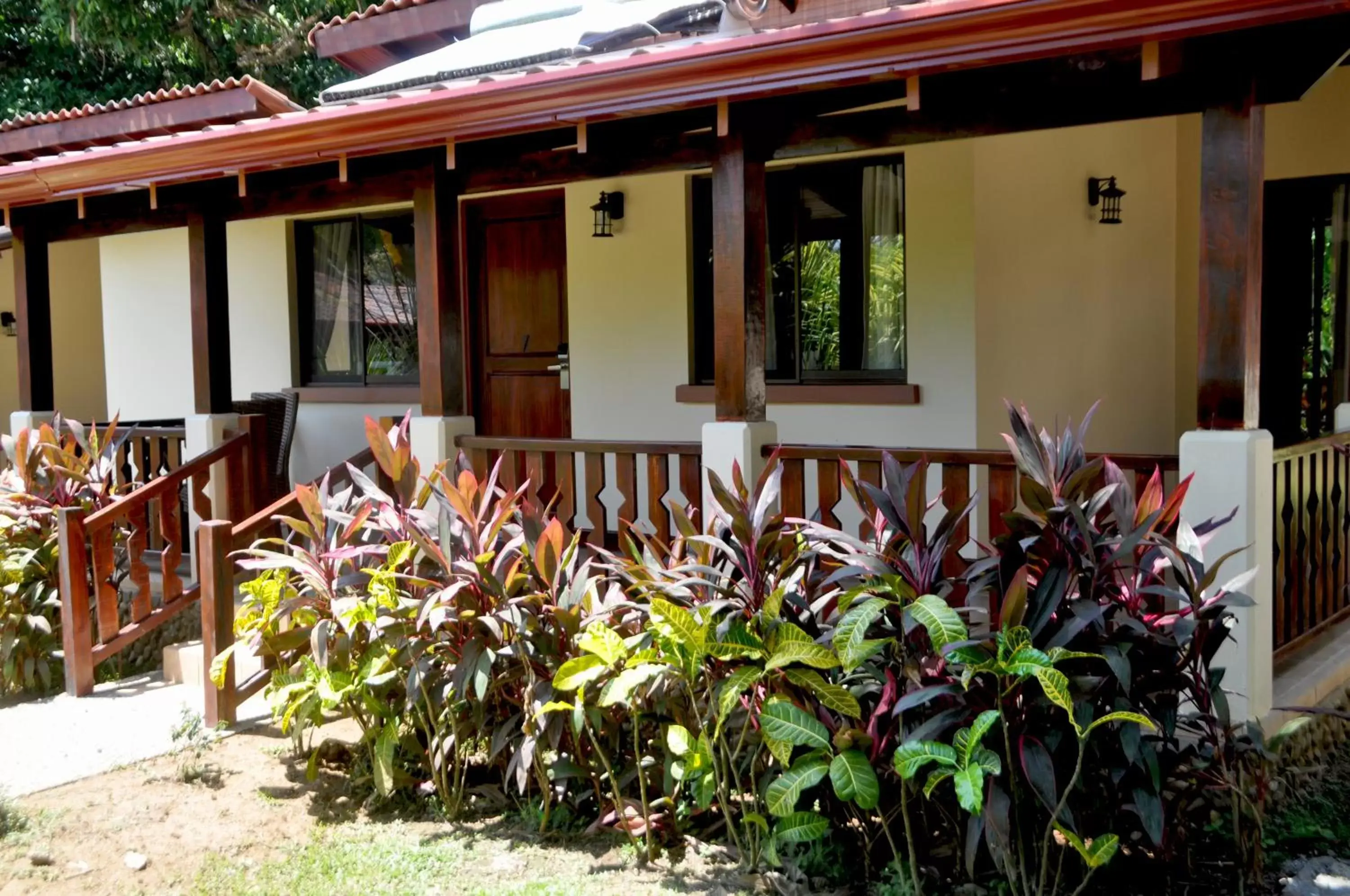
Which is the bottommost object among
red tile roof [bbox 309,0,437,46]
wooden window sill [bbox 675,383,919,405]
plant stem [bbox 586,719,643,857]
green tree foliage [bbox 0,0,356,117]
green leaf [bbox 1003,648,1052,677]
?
plant stem [bbox 586,719,643,857]

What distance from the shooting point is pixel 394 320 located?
381 inches

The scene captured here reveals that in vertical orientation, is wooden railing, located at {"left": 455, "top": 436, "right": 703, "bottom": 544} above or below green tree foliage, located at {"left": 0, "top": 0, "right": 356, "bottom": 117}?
below

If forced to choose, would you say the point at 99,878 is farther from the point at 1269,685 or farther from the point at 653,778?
the point at 1269,685

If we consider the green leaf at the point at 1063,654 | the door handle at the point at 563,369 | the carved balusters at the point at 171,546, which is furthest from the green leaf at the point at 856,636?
the door handle at the point at 563,369

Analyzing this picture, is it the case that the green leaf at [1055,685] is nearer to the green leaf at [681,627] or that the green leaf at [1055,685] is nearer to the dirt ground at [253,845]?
the green leaf at [681,627]

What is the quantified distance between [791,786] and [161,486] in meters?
4.35

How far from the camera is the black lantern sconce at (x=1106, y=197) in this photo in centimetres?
750

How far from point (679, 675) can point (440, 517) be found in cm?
127

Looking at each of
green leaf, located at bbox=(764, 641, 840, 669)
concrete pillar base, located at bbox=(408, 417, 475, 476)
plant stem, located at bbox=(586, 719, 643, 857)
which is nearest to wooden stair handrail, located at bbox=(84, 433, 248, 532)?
concrete pillar base, located at bbox=(408, 417, 475, 476)

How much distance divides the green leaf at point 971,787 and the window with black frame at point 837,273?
404cm

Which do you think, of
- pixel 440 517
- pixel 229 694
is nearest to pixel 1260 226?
pixel 440 517

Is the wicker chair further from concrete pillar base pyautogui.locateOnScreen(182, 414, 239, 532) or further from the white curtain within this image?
the white curtain

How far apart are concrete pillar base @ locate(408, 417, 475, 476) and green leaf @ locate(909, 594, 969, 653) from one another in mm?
3337

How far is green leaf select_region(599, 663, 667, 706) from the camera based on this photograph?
3938 millimetres
